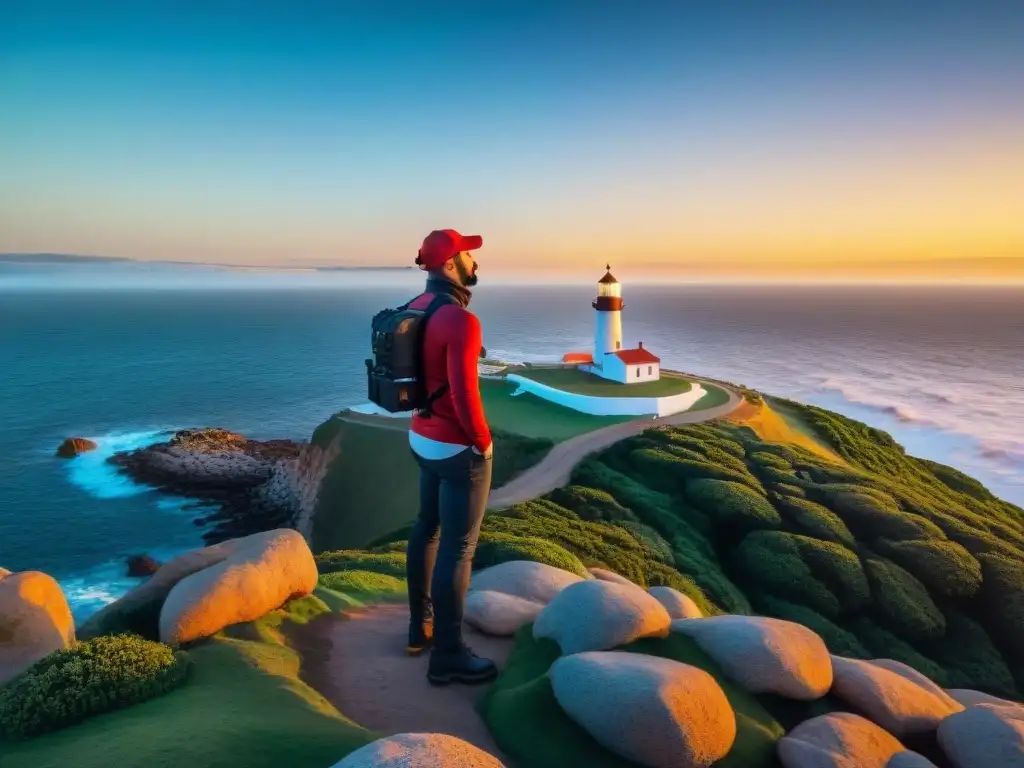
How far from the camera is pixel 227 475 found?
138 ft

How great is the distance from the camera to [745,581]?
19.4 metres

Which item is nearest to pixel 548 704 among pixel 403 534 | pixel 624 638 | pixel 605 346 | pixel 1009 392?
pixel 624 638

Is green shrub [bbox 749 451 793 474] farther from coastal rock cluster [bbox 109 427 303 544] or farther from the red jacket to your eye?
coastal rock cluster [bbox 109 427 303 544]

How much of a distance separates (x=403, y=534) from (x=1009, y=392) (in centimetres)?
8248

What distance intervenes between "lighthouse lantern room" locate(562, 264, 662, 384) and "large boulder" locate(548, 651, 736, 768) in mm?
33091

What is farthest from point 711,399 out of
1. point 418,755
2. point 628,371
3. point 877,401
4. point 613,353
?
point 877,401

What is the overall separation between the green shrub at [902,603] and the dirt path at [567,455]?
10539 mm

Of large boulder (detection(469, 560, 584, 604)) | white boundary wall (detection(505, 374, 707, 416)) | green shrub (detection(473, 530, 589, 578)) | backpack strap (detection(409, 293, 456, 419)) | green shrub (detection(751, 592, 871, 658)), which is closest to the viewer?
backpack strap (detection(409, 293, 456, 419))

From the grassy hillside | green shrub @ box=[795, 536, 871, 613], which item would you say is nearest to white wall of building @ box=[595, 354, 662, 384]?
the grassy hillside

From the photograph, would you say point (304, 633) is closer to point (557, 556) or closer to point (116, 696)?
point (116, 696)

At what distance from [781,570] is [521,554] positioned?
1049cm

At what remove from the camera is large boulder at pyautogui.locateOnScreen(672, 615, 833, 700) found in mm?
6070

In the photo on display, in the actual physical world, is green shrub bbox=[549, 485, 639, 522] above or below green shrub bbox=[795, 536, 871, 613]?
above

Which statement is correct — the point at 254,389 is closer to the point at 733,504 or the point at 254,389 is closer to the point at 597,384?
the point at 597,384
